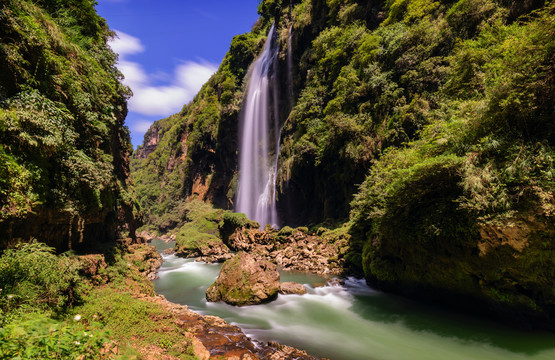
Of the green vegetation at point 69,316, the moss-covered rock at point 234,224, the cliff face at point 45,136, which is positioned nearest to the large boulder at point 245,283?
the green vegetation at point 69,316

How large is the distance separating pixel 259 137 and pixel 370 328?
32289 mm

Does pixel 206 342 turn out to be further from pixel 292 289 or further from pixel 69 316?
pixel 292 289

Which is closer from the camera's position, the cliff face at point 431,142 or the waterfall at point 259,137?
the cliff face at point 431,142

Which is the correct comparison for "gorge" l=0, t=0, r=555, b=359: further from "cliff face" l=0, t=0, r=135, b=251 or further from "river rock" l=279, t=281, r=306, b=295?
"river rock" l=279, t=281, r=306, b=295

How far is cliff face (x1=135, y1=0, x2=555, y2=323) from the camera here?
6.52 m

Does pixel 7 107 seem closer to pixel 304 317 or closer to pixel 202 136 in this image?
pixel 304 317

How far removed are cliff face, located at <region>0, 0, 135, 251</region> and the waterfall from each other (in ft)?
81.4

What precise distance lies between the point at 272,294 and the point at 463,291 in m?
7.44

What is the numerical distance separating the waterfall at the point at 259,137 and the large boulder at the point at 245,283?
21987 millimetres

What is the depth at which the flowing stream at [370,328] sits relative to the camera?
6.85 metres

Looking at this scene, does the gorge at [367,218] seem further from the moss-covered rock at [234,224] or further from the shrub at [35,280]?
the moss-covered rock at [234,224]

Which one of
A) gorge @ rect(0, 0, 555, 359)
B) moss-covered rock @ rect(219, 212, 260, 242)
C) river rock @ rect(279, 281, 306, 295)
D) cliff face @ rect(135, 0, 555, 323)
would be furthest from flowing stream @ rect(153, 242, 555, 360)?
moss-covered rock @ rect(219, 212, 260, 242)

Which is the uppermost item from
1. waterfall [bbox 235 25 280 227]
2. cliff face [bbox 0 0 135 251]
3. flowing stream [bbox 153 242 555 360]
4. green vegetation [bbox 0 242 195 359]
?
waterfall [bbox 235 25 280 227]

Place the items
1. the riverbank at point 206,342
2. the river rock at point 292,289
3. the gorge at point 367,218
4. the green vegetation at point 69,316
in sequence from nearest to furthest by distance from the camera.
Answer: the green vegetation at point 69,316, the riverbank at point 206,342, the gorge at point 367,218, the river rock at point 292,289
